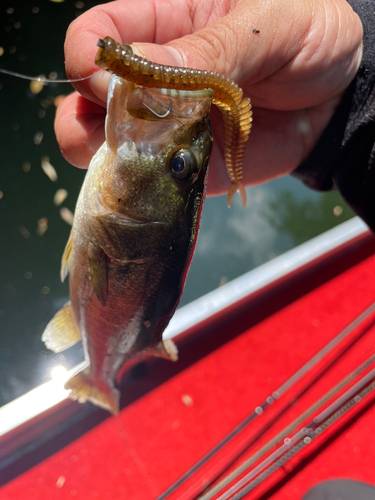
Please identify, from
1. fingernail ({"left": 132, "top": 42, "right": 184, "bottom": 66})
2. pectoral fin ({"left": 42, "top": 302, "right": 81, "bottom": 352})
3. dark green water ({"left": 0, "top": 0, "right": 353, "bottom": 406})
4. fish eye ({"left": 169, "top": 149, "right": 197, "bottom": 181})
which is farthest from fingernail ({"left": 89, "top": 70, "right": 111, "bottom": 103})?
dark green water ({"left": 0, "top": 0, "right": 353, "bottom": 406})

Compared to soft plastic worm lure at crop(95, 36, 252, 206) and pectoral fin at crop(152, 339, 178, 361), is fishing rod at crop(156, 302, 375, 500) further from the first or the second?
soft plastic worm lure at crop(95, 36, 252, 206)

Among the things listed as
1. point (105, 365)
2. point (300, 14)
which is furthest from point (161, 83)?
point (105, 365)

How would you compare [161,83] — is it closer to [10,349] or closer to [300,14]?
[300,14]

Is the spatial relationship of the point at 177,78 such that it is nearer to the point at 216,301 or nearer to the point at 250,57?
the point at 250,57

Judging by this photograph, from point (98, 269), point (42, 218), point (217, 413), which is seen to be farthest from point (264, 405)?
point (42, 218)

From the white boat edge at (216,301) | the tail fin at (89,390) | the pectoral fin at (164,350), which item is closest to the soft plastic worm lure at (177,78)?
the pectoral fin at (164,350)

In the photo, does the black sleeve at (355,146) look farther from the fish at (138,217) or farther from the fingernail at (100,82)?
the fingernail at (100,82)
